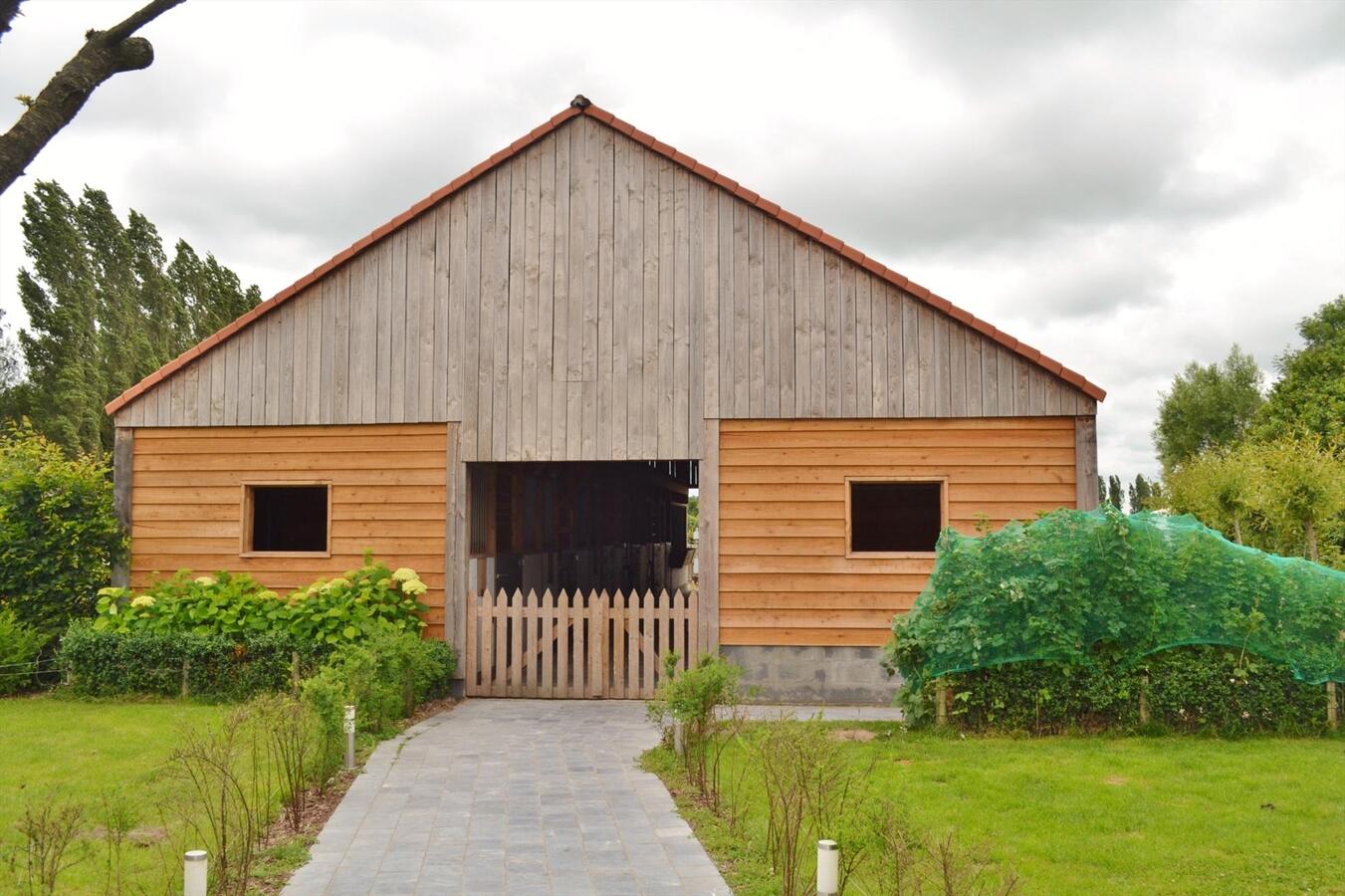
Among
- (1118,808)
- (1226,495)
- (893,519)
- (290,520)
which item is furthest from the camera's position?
(1226,495)

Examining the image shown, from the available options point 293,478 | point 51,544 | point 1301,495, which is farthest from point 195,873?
point 1301,495

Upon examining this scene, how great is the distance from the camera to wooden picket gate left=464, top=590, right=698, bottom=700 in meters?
13.9

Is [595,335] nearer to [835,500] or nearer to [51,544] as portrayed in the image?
[835,500]

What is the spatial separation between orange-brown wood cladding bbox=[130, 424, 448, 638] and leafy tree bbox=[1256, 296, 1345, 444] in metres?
28.9

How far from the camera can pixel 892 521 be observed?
20094 millimetres

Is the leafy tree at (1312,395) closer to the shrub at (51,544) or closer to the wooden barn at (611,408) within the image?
the wooden barn at (611,408)

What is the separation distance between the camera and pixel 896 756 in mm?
9977

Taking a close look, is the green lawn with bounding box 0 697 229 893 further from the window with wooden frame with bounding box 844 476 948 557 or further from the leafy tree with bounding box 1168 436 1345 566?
the leafy tree with bounding box 1168 436 1345 566

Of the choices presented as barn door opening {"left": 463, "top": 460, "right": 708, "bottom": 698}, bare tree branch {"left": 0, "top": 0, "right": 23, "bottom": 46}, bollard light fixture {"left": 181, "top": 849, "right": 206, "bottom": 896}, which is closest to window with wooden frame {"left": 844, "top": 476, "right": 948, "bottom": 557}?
barn door opening {"left": 463, "top": 460, "right": 708, "bottom": 698}

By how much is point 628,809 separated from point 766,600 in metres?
5.73

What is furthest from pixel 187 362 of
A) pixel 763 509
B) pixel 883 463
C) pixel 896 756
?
pixel 896 756

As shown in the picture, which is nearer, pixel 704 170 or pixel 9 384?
pixel 704 170

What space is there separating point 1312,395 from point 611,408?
31.9 meters

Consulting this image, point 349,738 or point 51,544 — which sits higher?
point 51,544
